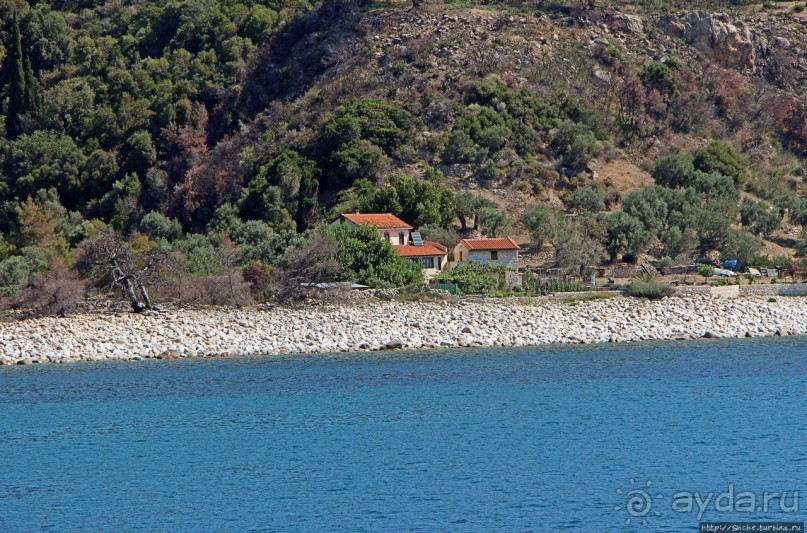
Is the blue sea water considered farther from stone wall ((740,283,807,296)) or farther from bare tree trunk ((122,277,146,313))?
stone wall ((740,283,807,296))

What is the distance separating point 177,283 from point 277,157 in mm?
23467

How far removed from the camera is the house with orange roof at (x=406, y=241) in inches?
2181

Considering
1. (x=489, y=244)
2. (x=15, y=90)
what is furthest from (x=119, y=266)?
(x=15, y=90)

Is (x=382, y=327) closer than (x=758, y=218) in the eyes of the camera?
Yes

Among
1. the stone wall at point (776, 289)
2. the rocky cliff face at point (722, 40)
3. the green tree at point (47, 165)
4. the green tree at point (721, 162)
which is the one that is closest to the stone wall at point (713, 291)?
the stone wall at point (776, 289)

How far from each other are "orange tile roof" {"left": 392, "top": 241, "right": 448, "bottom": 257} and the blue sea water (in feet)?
47.9

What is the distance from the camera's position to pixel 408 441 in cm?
2689

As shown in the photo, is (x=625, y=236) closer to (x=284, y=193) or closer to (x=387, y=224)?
(x=387, y=224)

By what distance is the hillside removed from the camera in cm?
6488

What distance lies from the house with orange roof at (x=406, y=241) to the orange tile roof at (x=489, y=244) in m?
1.25

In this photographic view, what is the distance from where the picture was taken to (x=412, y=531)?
64.4 feet

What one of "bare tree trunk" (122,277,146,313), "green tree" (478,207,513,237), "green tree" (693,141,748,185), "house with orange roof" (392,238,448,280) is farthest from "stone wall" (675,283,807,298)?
"bare tree trunk" (122,277,146,313)

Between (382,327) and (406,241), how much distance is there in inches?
559

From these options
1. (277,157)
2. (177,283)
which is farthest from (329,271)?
(277,157)
